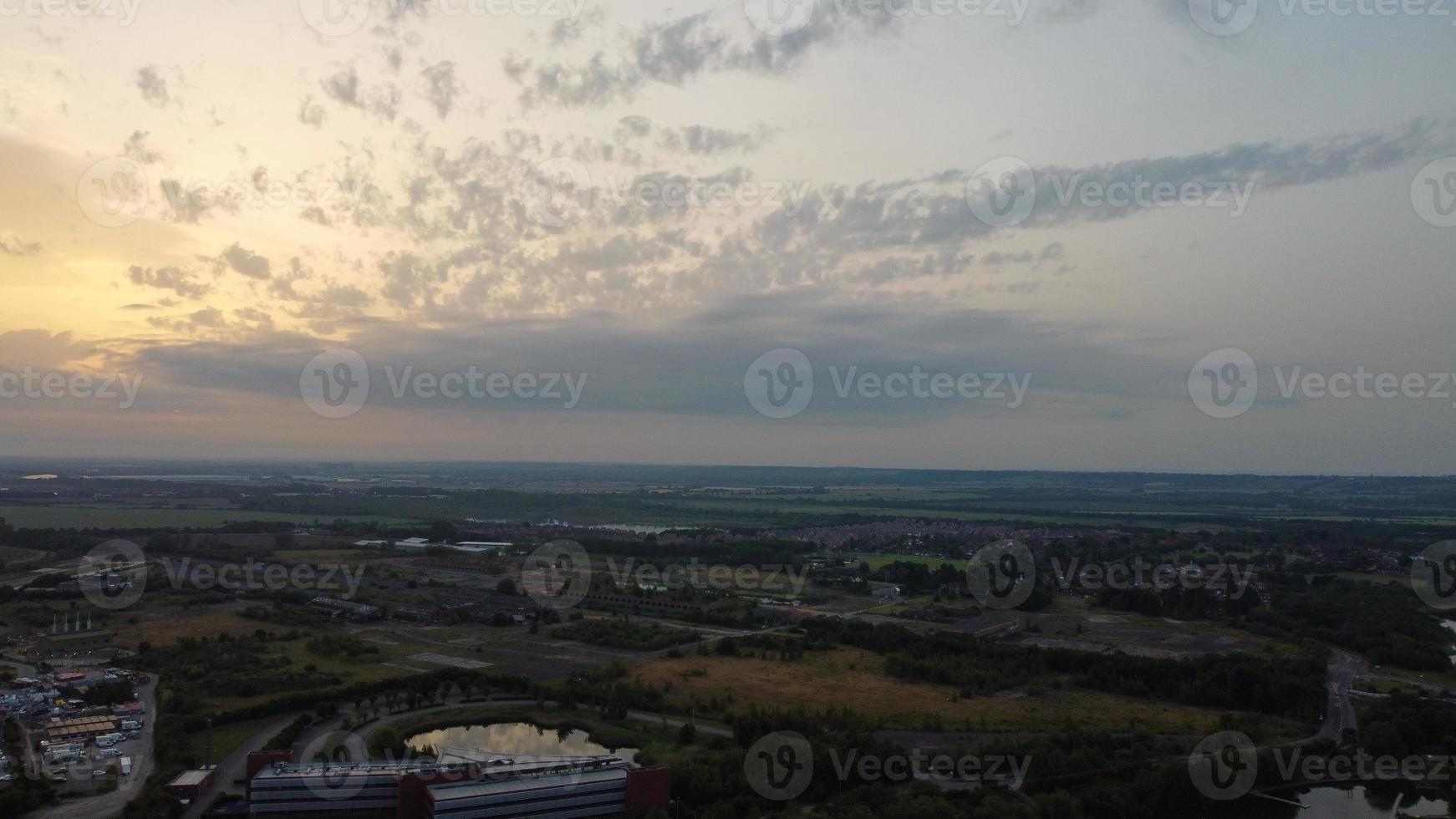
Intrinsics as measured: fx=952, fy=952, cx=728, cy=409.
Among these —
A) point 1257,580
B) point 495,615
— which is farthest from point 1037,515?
point 495,615

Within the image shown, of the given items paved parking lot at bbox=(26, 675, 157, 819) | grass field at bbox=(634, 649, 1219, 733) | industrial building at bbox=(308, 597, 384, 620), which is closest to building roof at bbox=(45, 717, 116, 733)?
paved parking lot at bbox=(26, 675, 157, 819)

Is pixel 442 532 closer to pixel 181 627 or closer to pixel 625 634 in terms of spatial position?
pixel 181 627

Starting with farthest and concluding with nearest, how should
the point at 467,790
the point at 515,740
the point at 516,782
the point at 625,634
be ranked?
the point at 625,634 → the point at 515,740 → the point at 516,782 → the point at 467,790

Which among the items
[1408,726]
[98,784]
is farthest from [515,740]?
[1408,726]

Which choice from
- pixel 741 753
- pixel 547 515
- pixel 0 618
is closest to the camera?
pixel 741 753

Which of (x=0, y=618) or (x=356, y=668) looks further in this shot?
(x=0, y=618)

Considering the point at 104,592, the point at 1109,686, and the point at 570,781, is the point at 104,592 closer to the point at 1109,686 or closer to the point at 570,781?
the point at 570,781
